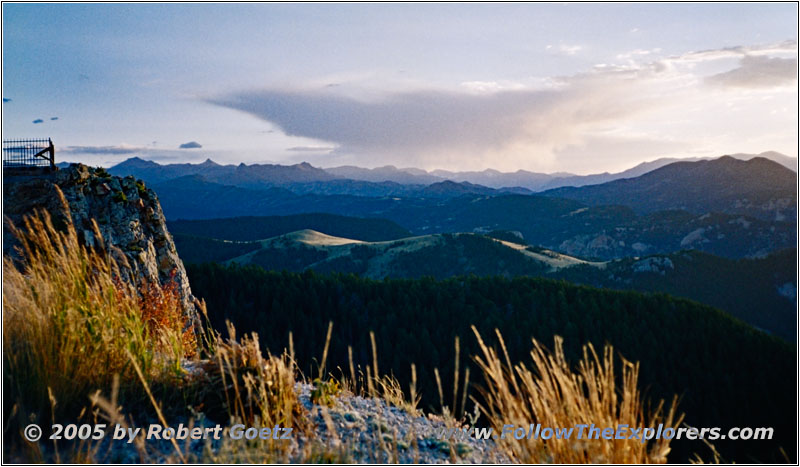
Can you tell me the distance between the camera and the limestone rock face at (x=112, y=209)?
2027cm

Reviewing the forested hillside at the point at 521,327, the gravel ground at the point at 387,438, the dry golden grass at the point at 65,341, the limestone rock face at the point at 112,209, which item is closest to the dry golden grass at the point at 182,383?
the dry golden grass at the point at 65,341

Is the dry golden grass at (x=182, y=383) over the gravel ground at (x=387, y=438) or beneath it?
over

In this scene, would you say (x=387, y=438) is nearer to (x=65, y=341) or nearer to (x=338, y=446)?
(x=338, y=446)

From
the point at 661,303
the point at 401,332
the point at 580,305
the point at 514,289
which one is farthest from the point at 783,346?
the point at 401,332

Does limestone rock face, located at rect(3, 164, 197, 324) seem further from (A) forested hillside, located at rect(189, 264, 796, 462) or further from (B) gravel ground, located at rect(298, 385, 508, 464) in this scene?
(A) forested hillside, located at rect(189, 264, 796, 462)

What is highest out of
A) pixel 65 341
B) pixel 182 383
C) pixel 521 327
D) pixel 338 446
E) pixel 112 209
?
pixel 112 209

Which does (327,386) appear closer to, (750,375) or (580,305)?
(580,305)

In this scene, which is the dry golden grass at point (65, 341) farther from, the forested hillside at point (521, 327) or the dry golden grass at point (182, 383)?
the forested hillside at point (521, 327)

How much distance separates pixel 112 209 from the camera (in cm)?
2716

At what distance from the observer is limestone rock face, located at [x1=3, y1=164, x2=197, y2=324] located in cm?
2027

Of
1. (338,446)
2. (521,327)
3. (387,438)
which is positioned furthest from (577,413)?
(521,327)

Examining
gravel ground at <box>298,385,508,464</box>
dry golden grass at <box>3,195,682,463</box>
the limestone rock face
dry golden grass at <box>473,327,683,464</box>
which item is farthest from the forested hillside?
dry golden grass at <box>473,327,683,464</box>

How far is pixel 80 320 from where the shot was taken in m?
5.93

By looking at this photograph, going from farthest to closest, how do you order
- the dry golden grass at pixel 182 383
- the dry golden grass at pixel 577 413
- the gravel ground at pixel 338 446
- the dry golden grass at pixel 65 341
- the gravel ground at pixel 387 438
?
the gravel ground at pixel 387 438 → the dry golden grass at pixel 65 341 → the gravel ground at pixel 338 446 → the dry golden grass at pixel 182 383 → the dry golden grass at pixel 577 413
